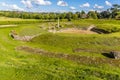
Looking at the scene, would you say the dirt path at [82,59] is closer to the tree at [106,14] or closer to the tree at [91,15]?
the tree at [91,15]

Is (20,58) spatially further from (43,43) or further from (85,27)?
(85,27)

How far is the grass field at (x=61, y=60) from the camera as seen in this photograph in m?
27.6

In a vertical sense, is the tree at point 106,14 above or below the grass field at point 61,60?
above

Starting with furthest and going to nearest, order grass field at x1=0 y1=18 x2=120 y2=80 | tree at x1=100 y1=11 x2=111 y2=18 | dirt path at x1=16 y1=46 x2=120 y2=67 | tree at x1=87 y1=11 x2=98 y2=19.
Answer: tree at x1=100 y1=11 x2=111 y2=18
tree at x1=87 y1=11 x2=98 y2=19
dirt path at x1=16 y1=46 x2=120 y2=67
grass field at x1=0 y1=18 x2=120 y2=80

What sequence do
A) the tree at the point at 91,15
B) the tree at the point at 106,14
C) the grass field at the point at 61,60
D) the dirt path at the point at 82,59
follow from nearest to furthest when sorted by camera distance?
1. the grass field at the point at 61,60
2. the dirt path at the point at 82,59
3. the tree at the point at 91,15
4. the tree at the point at 106,14

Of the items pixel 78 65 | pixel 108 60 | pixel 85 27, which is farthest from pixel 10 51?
pixel 85 27

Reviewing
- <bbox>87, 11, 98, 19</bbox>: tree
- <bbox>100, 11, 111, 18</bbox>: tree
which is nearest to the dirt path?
<bbox>87, 11, 98, 19</bbox>: tree

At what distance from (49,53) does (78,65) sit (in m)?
8.17

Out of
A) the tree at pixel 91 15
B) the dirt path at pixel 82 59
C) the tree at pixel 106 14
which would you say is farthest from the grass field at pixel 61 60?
the tree at pixel 106 14

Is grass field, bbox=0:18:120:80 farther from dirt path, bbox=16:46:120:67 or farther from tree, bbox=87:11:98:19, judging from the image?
tree, bbox=87:11:98:19

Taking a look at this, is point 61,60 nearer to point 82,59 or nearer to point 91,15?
point 82,59

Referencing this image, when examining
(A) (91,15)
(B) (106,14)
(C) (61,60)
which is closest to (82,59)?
(C) (61,60)

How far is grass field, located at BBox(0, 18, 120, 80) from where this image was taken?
90.5 feet

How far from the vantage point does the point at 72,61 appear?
3447 cm
